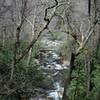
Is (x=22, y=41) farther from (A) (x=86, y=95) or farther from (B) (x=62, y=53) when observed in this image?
(A) (x=86, y=95)

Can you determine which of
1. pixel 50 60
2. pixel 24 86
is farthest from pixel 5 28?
pixel 24 86

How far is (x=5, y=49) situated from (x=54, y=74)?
199 inches

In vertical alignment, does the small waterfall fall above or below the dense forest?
below

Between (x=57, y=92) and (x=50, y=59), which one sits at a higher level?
(x=50, y=59)

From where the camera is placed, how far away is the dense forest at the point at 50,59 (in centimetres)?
1888

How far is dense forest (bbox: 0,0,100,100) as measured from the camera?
61.9 feet

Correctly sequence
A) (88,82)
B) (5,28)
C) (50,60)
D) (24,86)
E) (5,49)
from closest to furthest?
1. (88,82)
2. (24,86)
3. (5,49)
4. (5,28)
5. (50,60)

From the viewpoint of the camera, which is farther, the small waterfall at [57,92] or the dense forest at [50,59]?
the small waterfall at [57,92]

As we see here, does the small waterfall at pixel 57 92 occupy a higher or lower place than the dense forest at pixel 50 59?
lower

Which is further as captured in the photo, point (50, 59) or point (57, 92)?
point (50, 59)

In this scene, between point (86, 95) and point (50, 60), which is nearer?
point (86, 95)

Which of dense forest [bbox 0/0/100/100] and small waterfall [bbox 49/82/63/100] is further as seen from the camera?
small waterfall [bbox 49/82/63/100]

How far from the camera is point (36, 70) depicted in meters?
25.5

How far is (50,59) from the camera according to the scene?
31.2 meters
